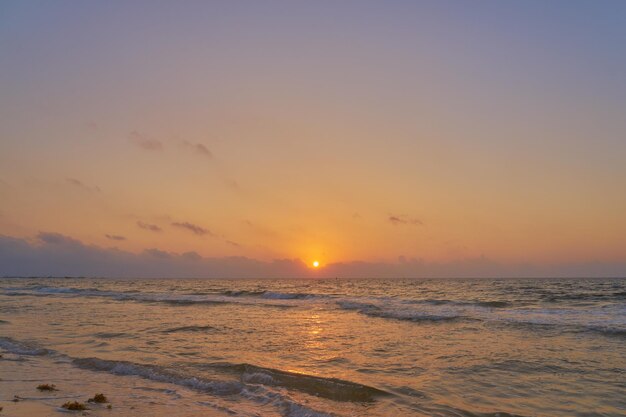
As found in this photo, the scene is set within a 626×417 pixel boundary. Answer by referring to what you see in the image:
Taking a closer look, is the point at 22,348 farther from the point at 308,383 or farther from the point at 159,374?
the point at 308,383

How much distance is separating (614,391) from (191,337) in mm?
15901

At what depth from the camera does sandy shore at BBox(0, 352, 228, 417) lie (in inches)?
384

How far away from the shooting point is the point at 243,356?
16219mm

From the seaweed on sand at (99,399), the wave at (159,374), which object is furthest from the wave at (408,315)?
the seaweed on sand at (99,399)

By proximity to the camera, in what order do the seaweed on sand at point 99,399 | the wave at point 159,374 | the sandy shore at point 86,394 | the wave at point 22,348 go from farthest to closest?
1. the wave at point 22,348
2. the wave at point 159,374
3. the seaweed on sand at point 99,399
4. the sandy shore at point 86,394

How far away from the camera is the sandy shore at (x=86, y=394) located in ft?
32.0

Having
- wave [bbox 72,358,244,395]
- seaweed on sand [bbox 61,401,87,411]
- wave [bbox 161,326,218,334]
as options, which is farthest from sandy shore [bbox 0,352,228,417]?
wave [bbox 161,326,218,334]

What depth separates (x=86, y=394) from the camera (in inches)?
443

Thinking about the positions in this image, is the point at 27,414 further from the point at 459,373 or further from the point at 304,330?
the point at 304,330

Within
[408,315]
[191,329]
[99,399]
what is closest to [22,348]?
[191,329]

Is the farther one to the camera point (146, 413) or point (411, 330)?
point (411, 330)

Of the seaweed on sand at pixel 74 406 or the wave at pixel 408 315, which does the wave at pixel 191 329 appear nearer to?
the wave at pixel 408 315

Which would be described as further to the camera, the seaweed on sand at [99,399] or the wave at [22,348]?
the wave at [22,348]

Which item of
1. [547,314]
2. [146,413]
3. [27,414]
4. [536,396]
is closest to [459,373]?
[536,396]
